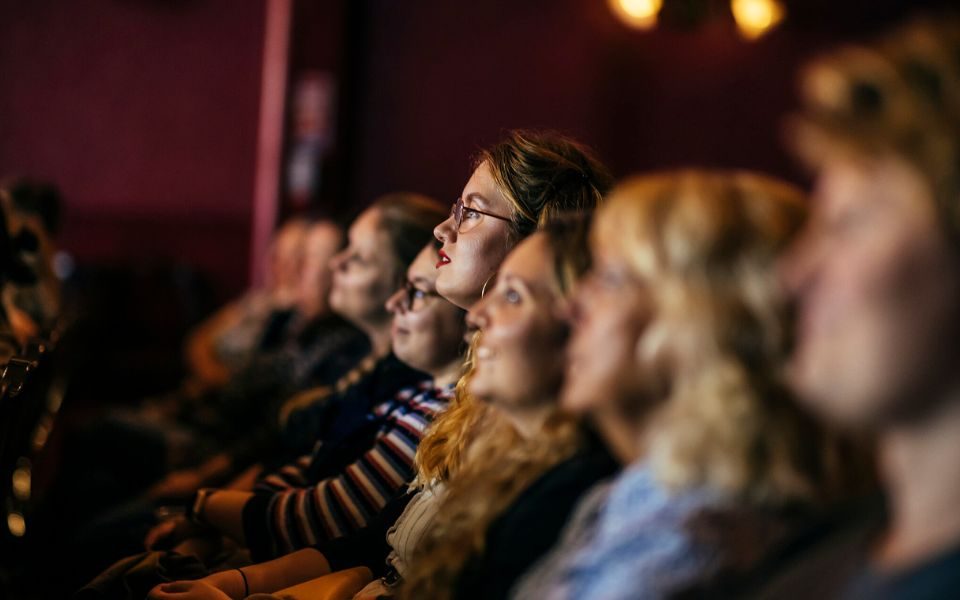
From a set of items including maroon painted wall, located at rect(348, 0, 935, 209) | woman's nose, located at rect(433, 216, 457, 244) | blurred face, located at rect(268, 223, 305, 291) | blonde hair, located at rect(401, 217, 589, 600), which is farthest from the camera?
maroon painted wall, located at rect(348, 0, 935, 209)

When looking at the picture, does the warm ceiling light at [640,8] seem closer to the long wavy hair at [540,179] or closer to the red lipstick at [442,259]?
the long wavy hair at [540,179]

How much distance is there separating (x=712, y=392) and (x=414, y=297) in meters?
1.24

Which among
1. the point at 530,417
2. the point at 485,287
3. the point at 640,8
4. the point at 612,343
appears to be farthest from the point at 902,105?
the point at 640,8

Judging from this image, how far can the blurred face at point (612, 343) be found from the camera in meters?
1.24

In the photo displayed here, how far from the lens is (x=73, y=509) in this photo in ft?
11.8

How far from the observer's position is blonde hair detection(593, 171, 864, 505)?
1138 millimetres

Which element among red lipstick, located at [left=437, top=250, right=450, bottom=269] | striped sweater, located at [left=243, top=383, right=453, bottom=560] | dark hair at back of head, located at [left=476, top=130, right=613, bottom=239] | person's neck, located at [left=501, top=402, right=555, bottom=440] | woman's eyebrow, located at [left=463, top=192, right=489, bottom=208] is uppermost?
dark hair at back of head, located at [left=476, top=130, right=613, bottom=239]

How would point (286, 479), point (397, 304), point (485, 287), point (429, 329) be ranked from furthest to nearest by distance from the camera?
1. point (286, 479)
2. point (397, 304)
3. point (429, 329)
4. point (485, 287)

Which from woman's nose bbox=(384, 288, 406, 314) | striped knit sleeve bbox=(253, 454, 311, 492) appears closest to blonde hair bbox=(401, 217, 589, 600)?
woman's nose bbox=(384, 288, 406, 314)

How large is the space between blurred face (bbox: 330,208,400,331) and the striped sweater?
24.1 inches

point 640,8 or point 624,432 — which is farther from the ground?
point 640,8

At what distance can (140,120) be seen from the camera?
24.4ft

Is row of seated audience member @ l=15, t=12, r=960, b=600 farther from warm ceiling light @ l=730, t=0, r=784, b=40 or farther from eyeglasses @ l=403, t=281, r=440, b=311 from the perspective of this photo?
warm ceiling light @ l=730, t=0, r=784, b=40

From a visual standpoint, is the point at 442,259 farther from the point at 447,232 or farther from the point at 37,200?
the point at 37,200
